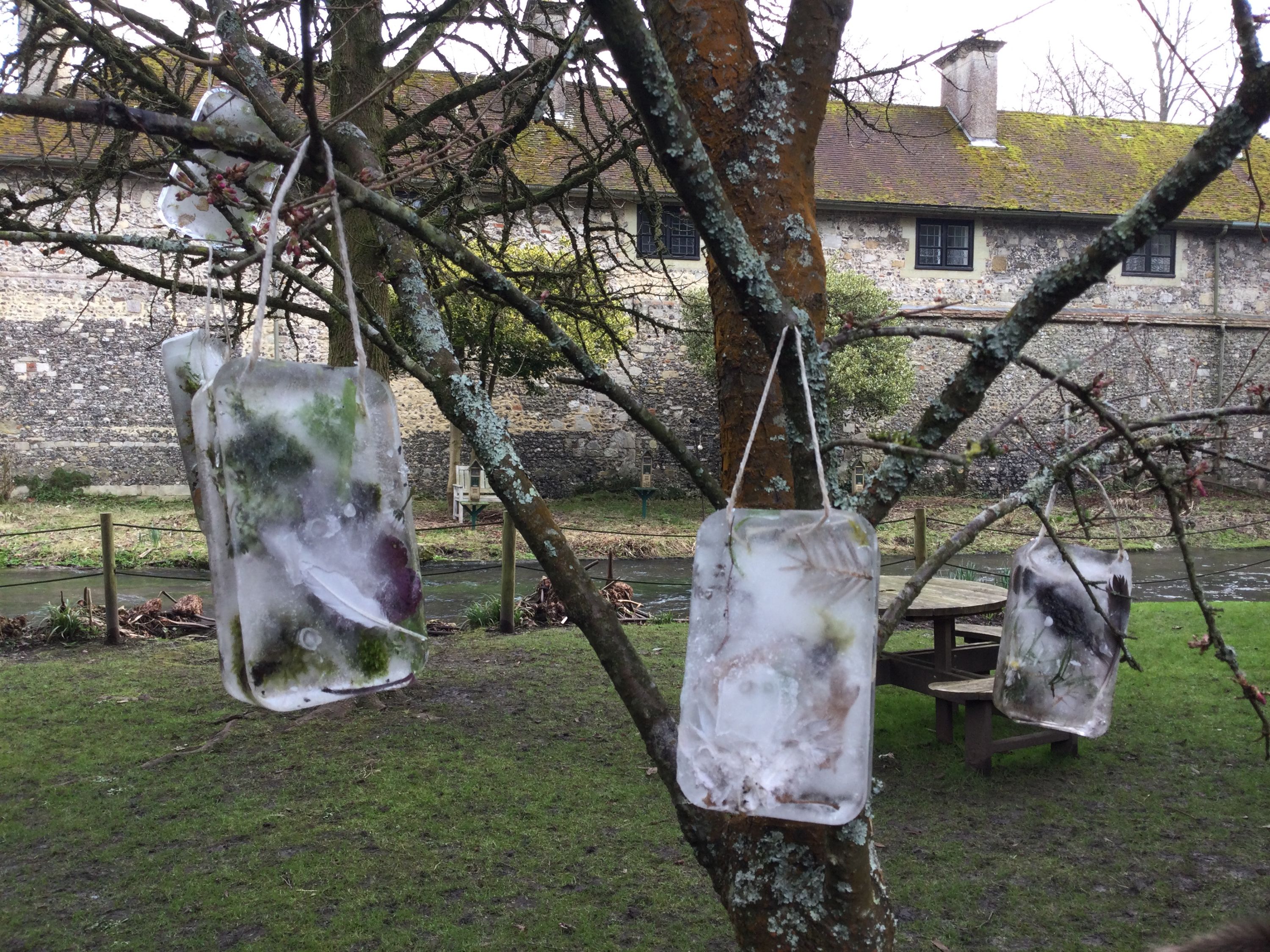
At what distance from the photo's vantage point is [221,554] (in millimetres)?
1344

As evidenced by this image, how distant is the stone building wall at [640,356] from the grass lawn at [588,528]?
95 centimetres

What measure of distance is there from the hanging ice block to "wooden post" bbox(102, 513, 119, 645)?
6.87 metres

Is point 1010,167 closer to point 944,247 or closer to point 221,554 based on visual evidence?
point 944,247

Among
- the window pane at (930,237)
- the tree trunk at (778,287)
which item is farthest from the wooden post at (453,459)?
the tree trunk at (778,287)

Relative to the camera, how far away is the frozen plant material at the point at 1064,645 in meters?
2.14

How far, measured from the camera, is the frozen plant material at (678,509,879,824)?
126cm

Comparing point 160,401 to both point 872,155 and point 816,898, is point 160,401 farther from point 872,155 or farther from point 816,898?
point 816,898

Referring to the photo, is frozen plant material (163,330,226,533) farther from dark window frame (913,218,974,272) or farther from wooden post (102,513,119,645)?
dark window frame (913,218,974,272)

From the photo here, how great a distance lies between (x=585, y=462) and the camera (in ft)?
60.1

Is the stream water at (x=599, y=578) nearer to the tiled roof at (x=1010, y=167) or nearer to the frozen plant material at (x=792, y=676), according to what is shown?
the frozen plant material at (x=792, y=676)

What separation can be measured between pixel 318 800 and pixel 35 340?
50.7ft

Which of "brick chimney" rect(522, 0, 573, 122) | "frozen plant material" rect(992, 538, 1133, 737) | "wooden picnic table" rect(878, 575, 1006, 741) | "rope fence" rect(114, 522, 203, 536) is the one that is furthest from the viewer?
"rope fence" rect(114, 522, 203, 536)

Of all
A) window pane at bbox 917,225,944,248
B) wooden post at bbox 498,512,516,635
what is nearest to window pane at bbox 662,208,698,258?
window pane at bbox 917,225,944,248

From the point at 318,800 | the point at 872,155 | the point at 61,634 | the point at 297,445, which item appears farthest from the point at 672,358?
the point at 297,445
